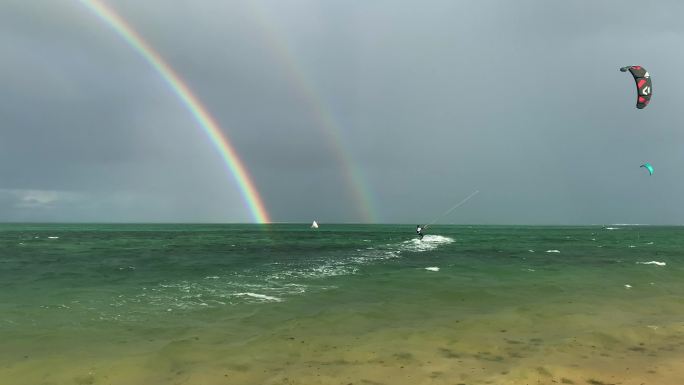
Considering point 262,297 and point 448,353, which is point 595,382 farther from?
point 262,297

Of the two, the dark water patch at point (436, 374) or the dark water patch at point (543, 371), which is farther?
the dark water patch at point (436, 374)

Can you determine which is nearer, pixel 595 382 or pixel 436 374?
pixel 595 382

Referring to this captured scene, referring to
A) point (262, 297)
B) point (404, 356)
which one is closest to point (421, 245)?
point (262, 297)

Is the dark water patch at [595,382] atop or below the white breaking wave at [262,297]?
atop

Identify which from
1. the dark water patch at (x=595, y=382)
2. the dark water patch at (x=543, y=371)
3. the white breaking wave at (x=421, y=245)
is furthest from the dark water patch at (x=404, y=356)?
the white breaking wave at (x=421, y=245)

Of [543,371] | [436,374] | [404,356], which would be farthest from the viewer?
[404,356]

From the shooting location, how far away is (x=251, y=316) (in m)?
16.6

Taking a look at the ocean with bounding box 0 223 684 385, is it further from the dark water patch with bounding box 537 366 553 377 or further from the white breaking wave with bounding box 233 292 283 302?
the white breaking wave with bounding box 233 292 283 302

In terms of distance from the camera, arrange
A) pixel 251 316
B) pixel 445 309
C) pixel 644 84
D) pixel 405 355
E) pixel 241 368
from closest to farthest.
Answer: pixel 241 368
pixel 405 355
pixel 251 316
pixel 445 309
pixel 644 84

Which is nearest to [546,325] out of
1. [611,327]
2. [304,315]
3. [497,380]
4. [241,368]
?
[611,327]

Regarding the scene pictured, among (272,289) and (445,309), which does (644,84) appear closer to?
(445,309)

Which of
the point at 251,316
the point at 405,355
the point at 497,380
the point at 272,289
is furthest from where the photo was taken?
the point at 272,289

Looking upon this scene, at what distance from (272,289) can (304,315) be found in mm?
7287

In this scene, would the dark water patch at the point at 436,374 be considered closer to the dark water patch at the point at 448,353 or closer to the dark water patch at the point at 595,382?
the dark water patch at the point at 448,353
